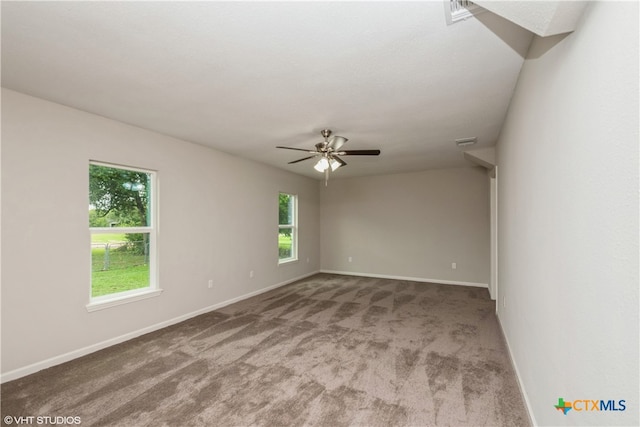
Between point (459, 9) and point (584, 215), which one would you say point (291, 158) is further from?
point (584, 215)

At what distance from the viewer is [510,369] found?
2586 mm

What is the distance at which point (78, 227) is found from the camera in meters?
2.91

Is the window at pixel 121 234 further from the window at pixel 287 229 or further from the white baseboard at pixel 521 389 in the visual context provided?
the white baseboard at pixel 521 389

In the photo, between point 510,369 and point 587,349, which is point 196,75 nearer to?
point 587,349

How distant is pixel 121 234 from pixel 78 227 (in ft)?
1.58

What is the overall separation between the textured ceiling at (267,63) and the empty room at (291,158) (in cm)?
2

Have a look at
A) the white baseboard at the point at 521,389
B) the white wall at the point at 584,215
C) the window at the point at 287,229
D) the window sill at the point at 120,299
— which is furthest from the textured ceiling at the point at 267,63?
the window at the point at 287,229

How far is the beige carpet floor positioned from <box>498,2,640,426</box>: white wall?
652mm

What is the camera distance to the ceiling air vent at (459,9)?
147 centimetres

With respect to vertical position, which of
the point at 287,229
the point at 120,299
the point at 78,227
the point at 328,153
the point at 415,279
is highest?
the point at 328,153

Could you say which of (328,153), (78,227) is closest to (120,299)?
(78,227)

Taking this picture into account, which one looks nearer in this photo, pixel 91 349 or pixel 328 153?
pixel 91 349

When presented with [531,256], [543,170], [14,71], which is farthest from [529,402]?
[14,71]

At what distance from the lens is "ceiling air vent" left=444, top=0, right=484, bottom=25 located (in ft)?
4.81
